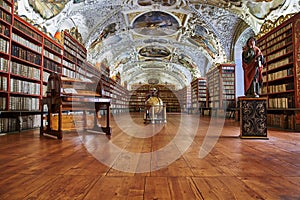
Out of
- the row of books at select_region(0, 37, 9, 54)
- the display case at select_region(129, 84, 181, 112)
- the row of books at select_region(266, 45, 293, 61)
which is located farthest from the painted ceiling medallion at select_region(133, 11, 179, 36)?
the display case at select_region(129, 84, 181, 112)

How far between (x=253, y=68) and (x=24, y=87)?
564cm

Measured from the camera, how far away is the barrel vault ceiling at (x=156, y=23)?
25.8ft

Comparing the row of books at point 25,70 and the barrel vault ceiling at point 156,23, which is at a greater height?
the barrel vault ceiling at point 156,23

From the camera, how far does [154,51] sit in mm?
20016

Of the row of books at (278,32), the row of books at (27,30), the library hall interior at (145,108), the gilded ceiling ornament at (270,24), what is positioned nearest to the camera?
the library hall interior at (145,108)

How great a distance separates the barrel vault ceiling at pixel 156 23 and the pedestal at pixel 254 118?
4730mm

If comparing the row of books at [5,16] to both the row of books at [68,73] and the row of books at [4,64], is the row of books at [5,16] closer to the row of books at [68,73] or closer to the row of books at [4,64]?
the row of books at [4,64]

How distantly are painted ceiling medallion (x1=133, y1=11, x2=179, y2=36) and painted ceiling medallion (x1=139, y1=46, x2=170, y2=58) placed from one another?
11.8 feet

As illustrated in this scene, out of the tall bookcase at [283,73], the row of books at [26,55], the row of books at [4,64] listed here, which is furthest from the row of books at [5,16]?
the tall bookcase at [283,73]

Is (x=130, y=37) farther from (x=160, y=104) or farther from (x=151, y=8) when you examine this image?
(x=160, y=104)

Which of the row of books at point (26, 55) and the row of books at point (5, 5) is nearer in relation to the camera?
the row of books at point (5, 5)

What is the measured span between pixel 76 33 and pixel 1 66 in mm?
5994

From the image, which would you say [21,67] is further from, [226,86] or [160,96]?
[160,96]

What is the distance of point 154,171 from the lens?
77.9 inches
